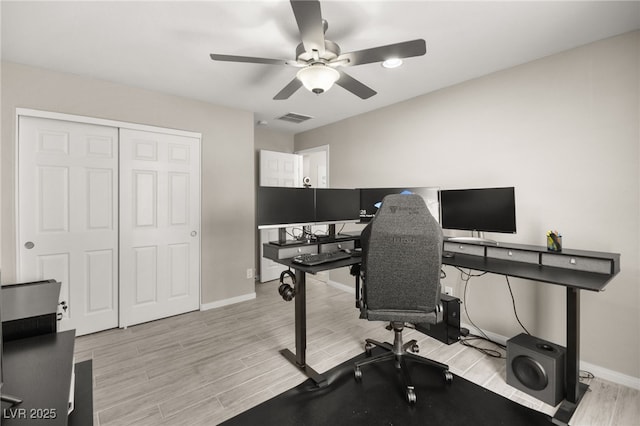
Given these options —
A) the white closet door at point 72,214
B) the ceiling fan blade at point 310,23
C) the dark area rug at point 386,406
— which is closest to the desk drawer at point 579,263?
the dark area rug at point 386,406

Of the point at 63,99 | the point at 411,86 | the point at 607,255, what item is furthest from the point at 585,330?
the point at 63,99

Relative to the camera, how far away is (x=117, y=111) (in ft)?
9.82

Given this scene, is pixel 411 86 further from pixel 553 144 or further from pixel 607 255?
pixel 607 255

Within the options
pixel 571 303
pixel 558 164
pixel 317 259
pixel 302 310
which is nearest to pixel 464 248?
pixel 571 303

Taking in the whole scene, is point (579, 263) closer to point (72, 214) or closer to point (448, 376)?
point (448, 376)

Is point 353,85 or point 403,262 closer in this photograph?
point 403,262

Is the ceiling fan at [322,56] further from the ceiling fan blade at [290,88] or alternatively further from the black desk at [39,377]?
the black desk at [39,377]

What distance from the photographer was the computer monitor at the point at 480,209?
7.71ft

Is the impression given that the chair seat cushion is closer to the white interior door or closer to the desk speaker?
the desk speaker

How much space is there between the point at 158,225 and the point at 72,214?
0.75 metres

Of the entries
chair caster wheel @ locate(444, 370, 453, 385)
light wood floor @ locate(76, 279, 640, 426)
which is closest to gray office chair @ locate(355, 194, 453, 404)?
chair caster wheel @ locate(444, 370, 453, 385)

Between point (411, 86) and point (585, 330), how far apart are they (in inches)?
104

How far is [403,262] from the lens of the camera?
5.90 feet

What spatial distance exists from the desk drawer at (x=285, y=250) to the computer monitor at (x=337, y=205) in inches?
11.7
